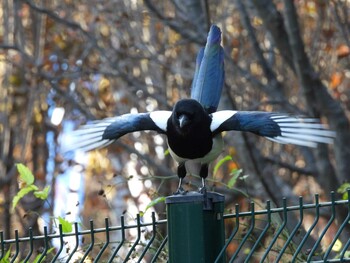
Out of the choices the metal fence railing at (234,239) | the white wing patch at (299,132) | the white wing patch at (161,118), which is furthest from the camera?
the white wing patch at (161,118)

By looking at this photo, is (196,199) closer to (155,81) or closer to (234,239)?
(234,239)

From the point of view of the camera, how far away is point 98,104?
35.1 feet

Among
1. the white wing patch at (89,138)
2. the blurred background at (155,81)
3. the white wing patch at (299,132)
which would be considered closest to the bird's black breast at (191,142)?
the white wing patch at (299,132)

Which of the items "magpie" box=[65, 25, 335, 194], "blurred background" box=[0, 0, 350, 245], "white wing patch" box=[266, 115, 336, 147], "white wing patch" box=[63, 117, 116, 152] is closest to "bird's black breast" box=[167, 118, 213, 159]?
"magpie" box=[65, 25, 335, 194]

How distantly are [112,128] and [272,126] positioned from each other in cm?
89

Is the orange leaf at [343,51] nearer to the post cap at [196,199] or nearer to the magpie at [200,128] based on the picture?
the magpie at [200,128]

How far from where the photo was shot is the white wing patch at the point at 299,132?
4.54 metres

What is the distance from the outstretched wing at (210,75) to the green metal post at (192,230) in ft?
4.14

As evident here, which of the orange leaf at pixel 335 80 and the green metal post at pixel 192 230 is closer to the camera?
the green metal post at pixel 192 230

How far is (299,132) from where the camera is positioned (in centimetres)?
463

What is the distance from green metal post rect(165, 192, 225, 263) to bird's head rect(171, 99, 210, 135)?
0.70 meters

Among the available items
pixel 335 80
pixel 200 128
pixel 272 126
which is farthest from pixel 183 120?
pixel 335 80

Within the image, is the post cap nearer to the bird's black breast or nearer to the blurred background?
the bird's black breast

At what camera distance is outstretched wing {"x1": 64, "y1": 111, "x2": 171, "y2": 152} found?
4.90m
